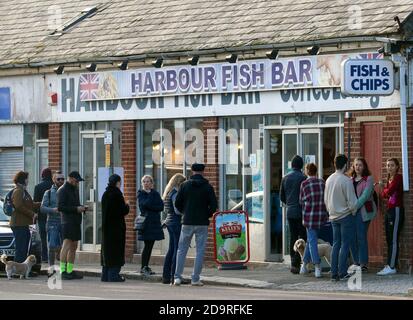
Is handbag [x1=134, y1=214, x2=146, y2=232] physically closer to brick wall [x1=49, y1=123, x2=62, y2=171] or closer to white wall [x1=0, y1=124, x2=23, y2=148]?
brick wall [x1=49, y1=123, x2=62, y2=171]

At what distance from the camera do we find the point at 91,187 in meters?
31.9

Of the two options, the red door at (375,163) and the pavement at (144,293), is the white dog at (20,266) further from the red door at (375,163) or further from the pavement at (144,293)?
the red door at (375,163)

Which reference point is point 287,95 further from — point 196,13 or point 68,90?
point 68,90

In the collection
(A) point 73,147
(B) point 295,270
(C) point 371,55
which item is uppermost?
(C) point 371,55

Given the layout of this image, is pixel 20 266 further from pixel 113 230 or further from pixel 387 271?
pixel 387 271

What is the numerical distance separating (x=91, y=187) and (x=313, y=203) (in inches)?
339

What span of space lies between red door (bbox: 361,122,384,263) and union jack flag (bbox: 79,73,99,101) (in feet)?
24.4

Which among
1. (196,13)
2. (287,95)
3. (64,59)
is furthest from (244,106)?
(64,59)

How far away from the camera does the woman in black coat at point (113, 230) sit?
2481 centimetres

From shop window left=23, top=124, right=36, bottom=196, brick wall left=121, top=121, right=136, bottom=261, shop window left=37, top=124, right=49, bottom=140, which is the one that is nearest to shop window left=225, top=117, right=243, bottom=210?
brick wall left=121, top=121, right=136, bottom=261

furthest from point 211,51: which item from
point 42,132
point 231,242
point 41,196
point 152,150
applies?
point 42,132

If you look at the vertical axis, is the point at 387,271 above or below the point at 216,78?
below

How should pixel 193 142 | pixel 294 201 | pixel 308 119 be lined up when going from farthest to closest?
pixel 193 142
pixel 308 119
pixel 294 201

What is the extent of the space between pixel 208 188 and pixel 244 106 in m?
4.56
